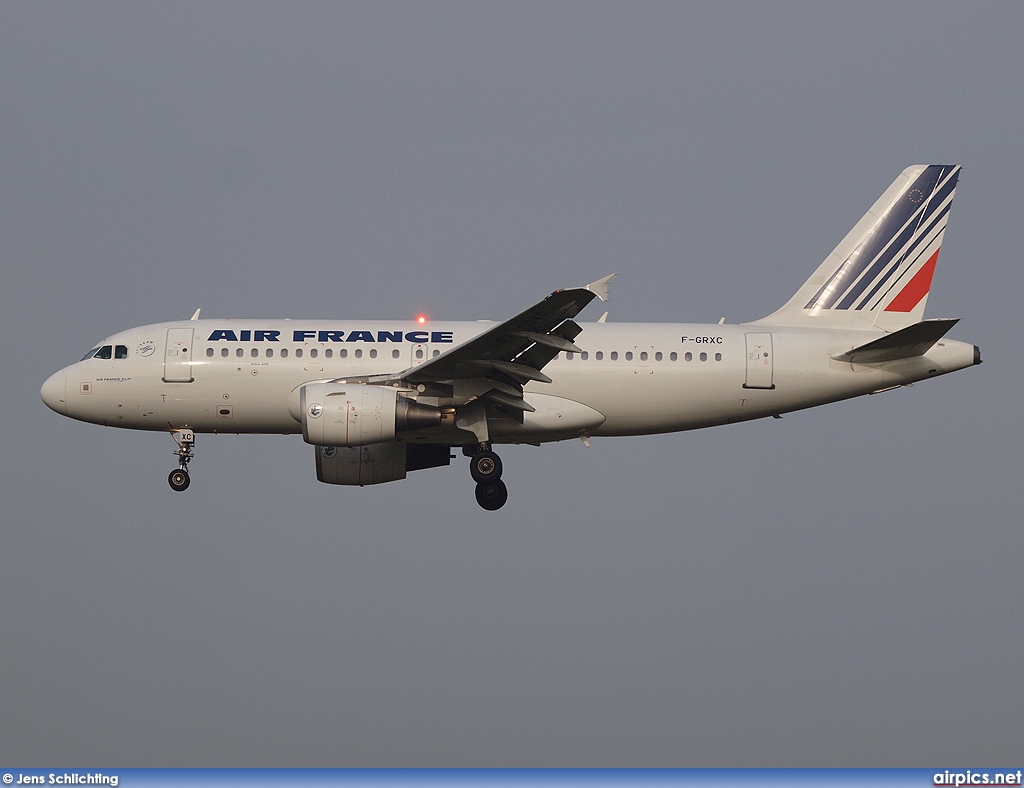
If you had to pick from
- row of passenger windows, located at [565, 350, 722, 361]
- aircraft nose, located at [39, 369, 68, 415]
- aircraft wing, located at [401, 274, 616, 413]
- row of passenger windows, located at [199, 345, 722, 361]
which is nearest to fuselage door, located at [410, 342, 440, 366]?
row of passenger windows, located at [199, 345, 722, 361]

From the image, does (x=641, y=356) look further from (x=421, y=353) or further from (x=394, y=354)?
(x=394, y=354)

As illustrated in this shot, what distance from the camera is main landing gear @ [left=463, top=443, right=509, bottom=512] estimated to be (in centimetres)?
3675

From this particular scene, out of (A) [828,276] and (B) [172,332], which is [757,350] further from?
(B) [172,332]

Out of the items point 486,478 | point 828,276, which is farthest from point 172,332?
point 828,276

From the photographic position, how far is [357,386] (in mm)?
35031

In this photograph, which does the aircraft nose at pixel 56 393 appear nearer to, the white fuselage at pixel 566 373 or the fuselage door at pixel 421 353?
the white fuselage at pixel 566 373

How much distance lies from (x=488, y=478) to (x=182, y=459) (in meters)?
7.59

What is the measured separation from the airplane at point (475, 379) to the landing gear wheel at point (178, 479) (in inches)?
1.4

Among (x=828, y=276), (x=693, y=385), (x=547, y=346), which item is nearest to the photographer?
(x=547, y=346)

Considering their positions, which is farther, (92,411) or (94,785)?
(92,411)

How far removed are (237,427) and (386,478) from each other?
3978 millimetres

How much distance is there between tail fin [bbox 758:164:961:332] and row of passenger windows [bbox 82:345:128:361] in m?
15.9

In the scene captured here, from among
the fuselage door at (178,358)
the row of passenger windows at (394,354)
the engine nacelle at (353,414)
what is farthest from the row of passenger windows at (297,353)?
the engine nacelle at (353,414)

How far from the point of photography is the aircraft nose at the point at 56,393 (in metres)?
38.0
